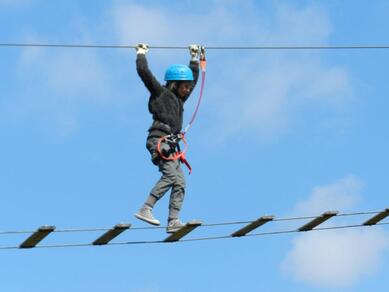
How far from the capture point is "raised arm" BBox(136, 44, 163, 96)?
39.7 feet

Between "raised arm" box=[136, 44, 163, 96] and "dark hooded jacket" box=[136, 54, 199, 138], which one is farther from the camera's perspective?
"dark hooded jacket" box=[136, 54, 199, 138]

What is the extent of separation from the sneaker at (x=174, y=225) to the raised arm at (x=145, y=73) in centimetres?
157

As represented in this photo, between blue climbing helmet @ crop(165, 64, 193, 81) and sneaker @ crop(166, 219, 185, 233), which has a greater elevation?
blue climbing helmet @ crop(165, 64, 193, 81)

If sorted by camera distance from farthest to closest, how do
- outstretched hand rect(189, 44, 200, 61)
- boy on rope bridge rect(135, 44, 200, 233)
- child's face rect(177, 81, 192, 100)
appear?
outstretched hand rect(189, 44, 200, 61)
child's face rect(177, 81, 192, 100)
boy on rope bridge rect(135, 44, 200, 233)

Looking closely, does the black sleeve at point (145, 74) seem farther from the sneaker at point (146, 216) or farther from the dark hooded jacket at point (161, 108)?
the sneaker at point (146, 216)

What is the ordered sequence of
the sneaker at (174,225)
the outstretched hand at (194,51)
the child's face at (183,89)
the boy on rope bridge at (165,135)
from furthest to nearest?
the outstretched hand at (194,51), the child's face at (183,89), the boy on rope bridge at (165,135), the sneaker at (174,225)

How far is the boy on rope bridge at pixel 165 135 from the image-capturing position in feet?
40.0

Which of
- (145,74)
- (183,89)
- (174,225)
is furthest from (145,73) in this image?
(174,225)

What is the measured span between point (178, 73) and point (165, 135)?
79cm

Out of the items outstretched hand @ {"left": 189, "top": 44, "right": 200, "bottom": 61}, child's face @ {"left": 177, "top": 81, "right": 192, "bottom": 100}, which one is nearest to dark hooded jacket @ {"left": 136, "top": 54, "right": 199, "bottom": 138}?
child's face @ {"left": 177, "top": 81, "right": 192, "bottom": 100}

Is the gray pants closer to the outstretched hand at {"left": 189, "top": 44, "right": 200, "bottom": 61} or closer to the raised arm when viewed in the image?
the raised arm

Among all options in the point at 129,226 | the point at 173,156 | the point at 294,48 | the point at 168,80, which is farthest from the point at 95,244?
the point at 294,48

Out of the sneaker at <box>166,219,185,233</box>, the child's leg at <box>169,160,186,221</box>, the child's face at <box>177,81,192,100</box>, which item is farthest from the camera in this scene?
the child's face at <box>177,81,192,100</box>

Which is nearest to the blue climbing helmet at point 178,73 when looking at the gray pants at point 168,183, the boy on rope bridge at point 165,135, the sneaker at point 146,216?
the boy on rope bridge at point 165,135
